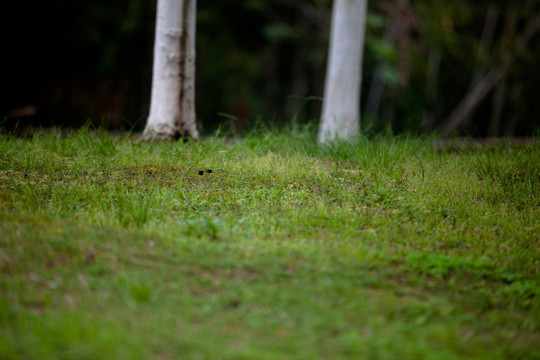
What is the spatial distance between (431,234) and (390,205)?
24.6 inches

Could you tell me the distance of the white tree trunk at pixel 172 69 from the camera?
23.5ft

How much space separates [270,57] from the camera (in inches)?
1006

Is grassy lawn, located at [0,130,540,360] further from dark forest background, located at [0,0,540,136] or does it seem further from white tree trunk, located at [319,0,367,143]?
dark forest background, located at [0,0,540,136]

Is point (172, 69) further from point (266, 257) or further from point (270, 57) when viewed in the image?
point (270, 57)

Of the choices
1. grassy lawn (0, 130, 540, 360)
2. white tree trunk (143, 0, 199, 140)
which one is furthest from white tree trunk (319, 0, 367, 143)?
grassy lawn (0, 130, 540, 360)

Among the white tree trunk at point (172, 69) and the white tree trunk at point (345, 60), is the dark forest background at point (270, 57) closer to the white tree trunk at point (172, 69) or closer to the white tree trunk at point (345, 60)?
the white tree trunk at point (345, 60)

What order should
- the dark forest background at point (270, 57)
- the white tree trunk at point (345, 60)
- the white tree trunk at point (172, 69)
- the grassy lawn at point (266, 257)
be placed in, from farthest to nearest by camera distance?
1. the dark forest background at point (270, 57)
2. the white tree trunk at point (345, 60)
3. the white tree trunk at point (172, 69)
4. the grassy lawn at point (266, 257)

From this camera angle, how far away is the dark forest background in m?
16.2

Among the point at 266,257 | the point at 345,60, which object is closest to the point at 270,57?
the point at 345,60

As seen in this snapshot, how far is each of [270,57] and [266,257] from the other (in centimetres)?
2314

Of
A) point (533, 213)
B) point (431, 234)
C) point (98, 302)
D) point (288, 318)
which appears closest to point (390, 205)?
point (431, 234)

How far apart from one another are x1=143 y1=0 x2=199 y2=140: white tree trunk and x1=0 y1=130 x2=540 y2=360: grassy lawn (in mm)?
1399

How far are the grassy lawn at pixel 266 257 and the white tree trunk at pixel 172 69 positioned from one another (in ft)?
4.59

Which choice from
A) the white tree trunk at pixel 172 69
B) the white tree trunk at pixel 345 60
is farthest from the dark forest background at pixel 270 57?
the white tree trunk at pixel 172 69
